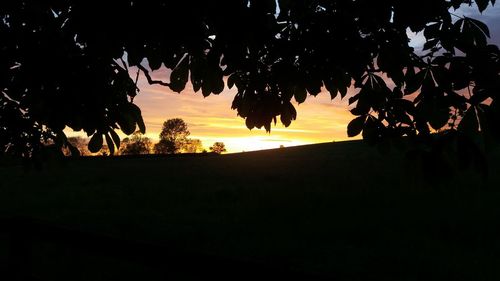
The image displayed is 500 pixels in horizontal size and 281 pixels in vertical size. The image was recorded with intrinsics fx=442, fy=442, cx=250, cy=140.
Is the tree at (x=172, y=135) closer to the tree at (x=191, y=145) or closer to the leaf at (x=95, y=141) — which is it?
the tree at (x=191, y=145)

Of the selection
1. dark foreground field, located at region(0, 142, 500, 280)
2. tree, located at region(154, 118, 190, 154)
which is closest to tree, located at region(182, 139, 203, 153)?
tree, located at region(154, 118, 190, 154)

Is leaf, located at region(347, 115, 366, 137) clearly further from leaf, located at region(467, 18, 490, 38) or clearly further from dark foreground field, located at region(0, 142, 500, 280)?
leaf, located at region(467, 18, 490, 38)

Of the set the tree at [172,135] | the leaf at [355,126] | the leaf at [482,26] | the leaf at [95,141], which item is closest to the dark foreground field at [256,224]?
the leaf at [355,126]

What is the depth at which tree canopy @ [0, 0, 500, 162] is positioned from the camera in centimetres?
223

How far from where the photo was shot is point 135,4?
2.51 meters

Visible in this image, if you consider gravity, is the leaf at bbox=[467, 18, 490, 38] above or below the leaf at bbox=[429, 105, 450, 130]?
above

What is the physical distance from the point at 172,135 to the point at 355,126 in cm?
6117

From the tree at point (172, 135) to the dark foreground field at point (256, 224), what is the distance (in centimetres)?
3805

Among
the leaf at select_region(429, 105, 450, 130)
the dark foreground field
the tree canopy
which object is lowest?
the dark foreground field

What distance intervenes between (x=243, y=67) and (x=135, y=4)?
28.2 inches

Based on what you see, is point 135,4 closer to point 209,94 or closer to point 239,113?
point 209,94

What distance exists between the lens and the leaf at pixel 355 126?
288 cm

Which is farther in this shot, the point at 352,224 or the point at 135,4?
the point at 352,224

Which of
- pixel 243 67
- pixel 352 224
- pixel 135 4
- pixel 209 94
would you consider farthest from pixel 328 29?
pixel 352 224
